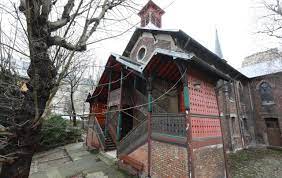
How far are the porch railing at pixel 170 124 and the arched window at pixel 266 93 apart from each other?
15640 mm

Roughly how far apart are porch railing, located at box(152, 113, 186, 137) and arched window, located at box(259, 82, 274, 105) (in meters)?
15.6

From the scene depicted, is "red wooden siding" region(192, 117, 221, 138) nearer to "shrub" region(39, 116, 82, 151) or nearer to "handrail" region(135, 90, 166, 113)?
"handrail" region(135, 90, 166, 113)

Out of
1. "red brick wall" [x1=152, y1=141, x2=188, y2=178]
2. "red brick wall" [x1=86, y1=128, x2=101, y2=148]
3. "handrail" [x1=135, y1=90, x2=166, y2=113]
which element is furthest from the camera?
"red brick wall" [x1=86, y1=128, x2=101, y2=148]

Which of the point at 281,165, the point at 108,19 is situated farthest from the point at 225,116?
the point at 108,19

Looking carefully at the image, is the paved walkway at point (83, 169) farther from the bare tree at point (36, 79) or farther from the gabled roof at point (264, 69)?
the gabled roof at point (264, 69)

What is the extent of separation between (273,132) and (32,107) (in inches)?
788

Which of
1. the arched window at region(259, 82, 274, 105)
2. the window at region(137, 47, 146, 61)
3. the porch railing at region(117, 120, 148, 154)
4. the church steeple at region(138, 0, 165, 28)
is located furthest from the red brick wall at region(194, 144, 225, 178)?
the arched window at region(259, 82, 274, 105)

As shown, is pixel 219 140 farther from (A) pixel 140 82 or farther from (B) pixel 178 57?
(A) pixel 140 82

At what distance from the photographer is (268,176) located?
7520 mm

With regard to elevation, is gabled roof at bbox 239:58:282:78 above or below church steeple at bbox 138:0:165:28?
below

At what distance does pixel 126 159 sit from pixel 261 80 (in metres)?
17.1

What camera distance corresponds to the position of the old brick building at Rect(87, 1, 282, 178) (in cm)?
564

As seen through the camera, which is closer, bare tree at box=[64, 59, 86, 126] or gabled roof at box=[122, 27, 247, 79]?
bare tree at box=[64, 59, 86, 126]

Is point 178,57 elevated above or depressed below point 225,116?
above
